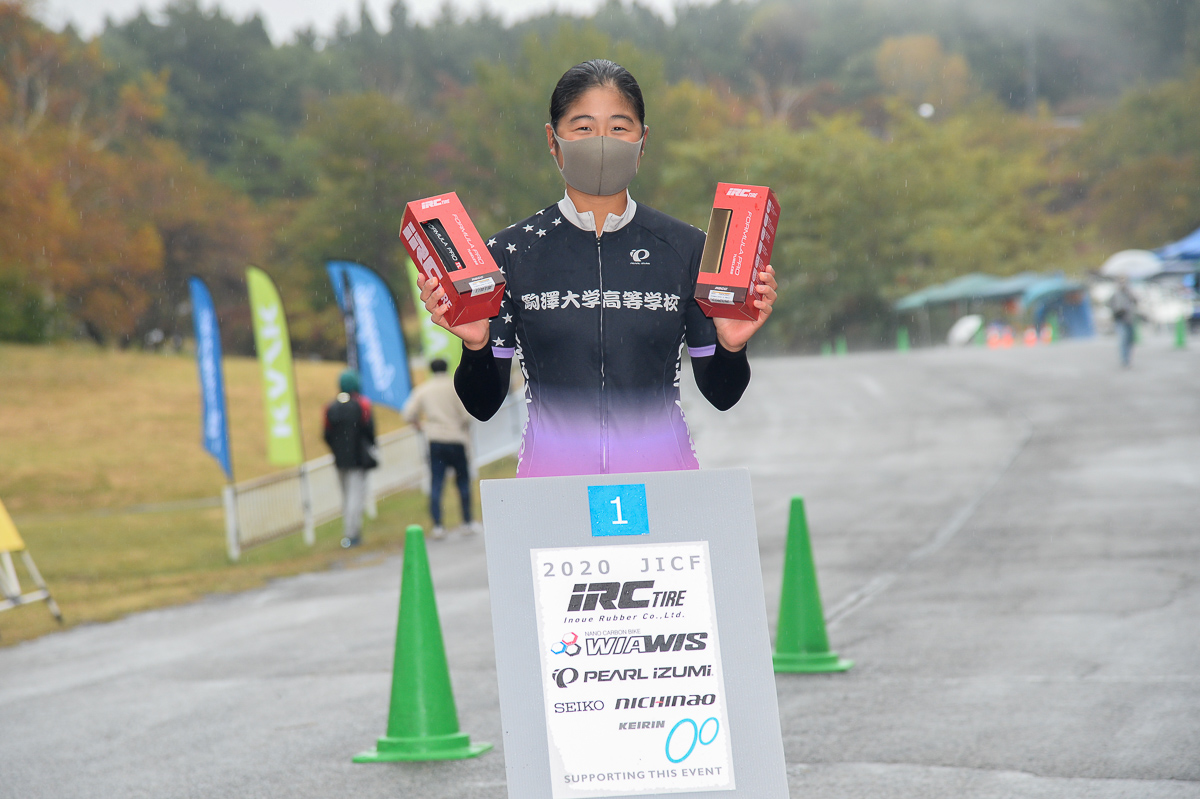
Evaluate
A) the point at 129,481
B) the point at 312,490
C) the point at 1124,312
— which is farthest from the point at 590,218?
the point at 1124,312

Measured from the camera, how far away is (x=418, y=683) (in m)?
5.75

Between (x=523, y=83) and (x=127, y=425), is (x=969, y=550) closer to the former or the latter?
(x=127, y=425)

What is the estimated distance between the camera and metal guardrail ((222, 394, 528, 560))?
15453 mm

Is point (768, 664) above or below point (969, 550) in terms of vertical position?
above

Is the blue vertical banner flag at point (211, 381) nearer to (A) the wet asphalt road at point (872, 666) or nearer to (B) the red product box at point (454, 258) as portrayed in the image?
(A) the wet asphalt road at point (872, 666)

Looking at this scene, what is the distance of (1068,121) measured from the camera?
110750 mm

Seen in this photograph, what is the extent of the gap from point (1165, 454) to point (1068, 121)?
10134cm

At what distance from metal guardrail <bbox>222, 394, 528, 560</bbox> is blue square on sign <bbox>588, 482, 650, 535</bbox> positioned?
1211 centimetres

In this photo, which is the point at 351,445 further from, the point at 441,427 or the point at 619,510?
the point at 619,510

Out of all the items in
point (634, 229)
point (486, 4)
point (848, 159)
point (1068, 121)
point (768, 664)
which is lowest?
point (768, 664)

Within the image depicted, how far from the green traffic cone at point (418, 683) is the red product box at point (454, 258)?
275 cm

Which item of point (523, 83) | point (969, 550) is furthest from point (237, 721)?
point (523, 83)

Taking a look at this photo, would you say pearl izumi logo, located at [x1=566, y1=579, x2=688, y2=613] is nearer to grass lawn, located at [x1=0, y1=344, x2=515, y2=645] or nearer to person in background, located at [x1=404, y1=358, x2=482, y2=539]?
grass lawn, located at [x1=0, y1=344, x2=515, y2=645]

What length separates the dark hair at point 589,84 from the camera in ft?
11.1
